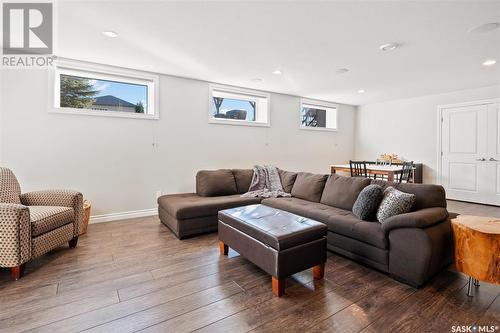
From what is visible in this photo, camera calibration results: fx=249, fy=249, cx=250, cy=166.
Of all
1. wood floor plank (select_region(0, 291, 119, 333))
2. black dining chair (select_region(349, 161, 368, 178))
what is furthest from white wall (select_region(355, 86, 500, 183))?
wood floor plank (select_region(0, 291, 119, 333))

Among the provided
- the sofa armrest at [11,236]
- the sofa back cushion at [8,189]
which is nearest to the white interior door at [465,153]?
the sofa armrest at [11,236]

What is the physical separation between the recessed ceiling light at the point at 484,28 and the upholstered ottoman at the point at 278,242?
2.65 meters

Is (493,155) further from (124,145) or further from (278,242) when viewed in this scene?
(124,145)

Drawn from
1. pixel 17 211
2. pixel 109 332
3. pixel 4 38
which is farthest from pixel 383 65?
pixel 4 38

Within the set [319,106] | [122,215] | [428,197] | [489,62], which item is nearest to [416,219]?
[428,197]

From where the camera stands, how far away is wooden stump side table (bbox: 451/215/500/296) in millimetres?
1801

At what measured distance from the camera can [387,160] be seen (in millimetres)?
5793

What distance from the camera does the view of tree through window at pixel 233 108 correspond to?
4.96 meters

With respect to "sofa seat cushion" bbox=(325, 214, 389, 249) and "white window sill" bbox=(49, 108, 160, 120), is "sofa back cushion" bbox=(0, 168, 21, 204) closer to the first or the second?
"white window sill" bbox=(49, 108, 160, 120)

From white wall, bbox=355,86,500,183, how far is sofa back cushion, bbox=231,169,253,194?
425 cm

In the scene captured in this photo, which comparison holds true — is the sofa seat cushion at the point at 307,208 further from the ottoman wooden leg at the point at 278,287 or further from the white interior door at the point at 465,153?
the white interior door at the point at 465,153

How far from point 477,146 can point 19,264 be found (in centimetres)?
744

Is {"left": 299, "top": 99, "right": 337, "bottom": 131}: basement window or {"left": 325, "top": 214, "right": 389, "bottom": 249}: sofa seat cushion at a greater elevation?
{"left": 299, "top": 99, "right": 337, "bottom": 131}: basement window

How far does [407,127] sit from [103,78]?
665 centimetres
